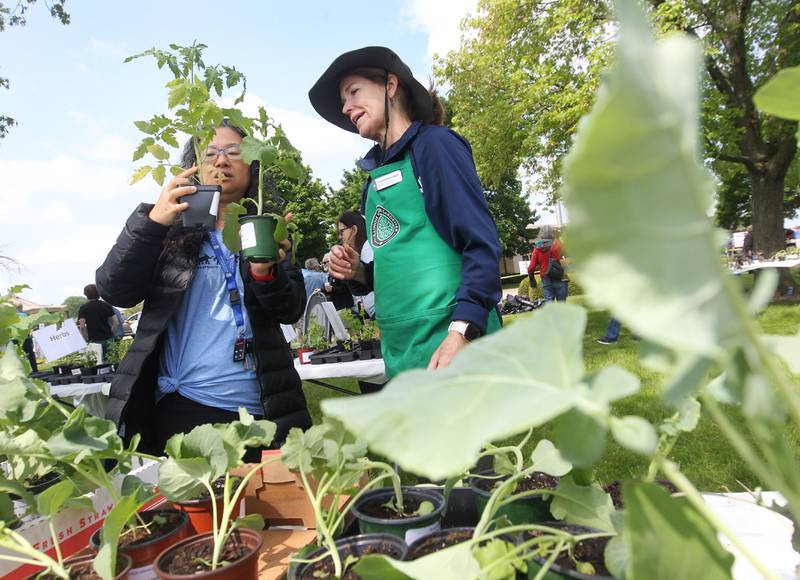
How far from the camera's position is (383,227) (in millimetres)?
1718

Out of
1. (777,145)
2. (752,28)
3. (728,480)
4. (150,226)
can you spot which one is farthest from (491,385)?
(752,28)

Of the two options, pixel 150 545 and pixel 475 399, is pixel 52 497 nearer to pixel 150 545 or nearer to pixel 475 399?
pixel 150 545

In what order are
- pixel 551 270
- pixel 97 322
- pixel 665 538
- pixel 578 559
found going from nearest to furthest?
pixel 665 538, pixel 578 559, pixel 97 322, pixel 551 270

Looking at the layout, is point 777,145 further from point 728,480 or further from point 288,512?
point 288,512

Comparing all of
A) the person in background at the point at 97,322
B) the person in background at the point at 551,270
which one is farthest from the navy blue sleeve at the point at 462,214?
the person in background at the point at 551,270

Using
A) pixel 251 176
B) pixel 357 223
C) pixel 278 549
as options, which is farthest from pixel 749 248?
pixel 278 549

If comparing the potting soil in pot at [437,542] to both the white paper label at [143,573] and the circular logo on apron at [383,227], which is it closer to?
the white paper label at [143,573]

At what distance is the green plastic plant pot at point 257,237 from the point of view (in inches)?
59.1

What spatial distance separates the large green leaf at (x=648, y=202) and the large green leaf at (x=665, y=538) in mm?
133

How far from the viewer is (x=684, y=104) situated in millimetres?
184

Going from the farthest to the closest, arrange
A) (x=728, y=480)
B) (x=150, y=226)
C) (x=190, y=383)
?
(x=728, y=480)
(x=190, y=383)
(x=150, y=226)

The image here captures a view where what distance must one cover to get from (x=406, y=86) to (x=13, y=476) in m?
1.50

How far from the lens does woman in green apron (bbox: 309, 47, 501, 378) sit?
144cm

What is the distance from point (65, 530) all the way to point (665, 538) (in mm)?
1152
